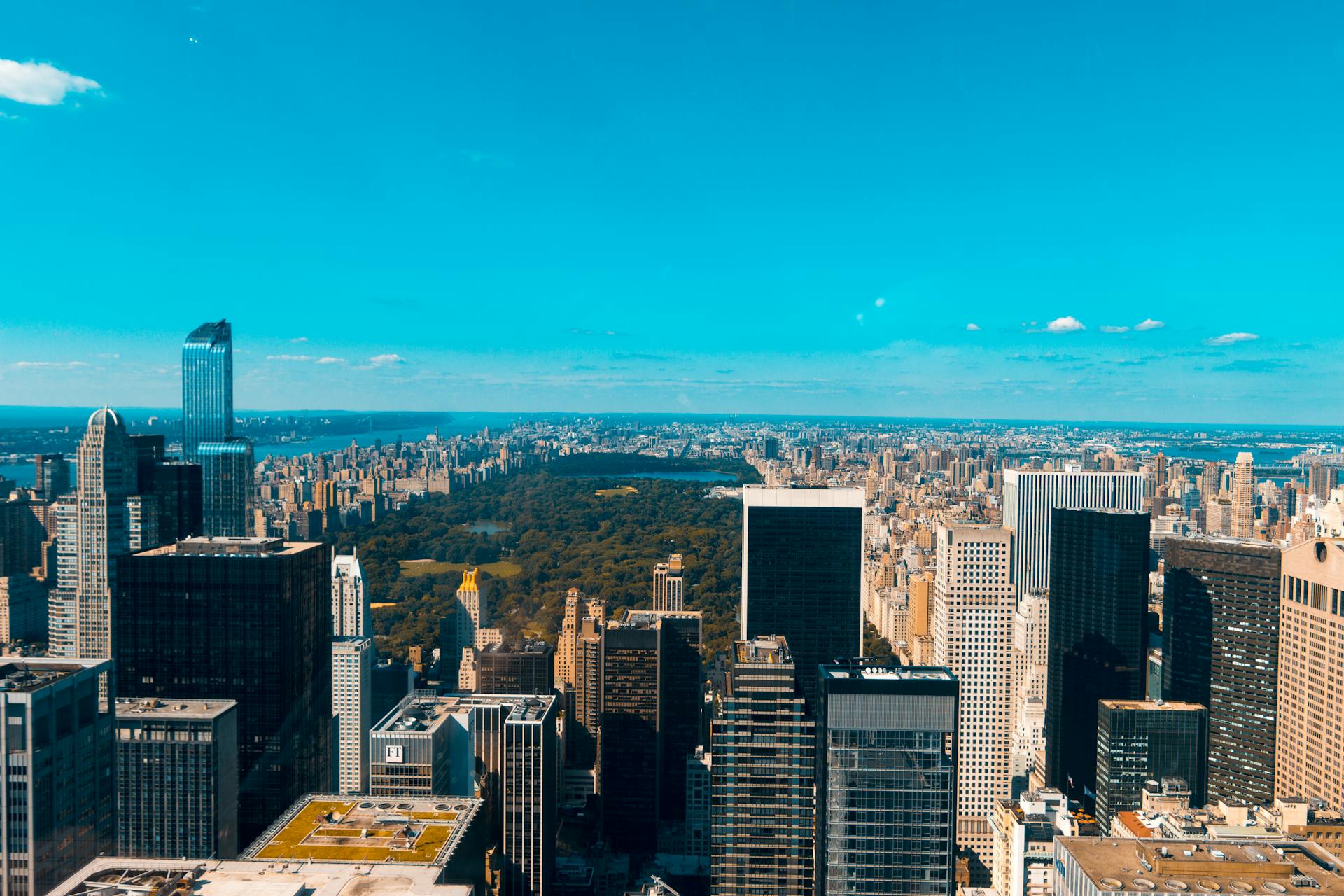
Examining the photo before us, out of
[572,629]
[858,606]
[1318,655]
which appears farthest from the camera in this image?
[572,629]

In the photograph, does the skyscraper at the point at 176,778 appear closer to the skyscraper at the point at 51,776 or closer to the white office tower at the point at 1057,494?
the skyscraper at the point at 51,776

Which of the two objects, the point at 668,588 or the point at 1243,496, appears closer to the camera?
the point at 1243,496

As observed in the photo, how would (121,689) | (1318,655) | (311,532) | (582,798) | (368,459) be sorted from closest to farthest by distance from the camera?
1. (121,689)
2. (1318,655)
3. (582,798)
4. (311,532)
5. (368,459)

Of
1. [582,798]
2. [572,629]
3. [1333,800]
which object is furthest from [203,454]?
[1333,800]

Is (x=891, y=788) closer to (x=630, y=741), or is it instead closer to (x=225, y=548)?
(x=630, y=741)

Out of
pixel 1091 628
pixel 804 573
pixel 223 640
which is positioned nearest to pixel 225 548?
pixel 223 640

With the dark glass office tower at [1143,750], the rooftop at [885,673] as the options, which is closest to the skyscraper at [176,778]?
the rooftop at [885,673]

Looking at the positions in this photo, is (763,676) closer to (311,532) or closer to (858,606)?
(858,606)
